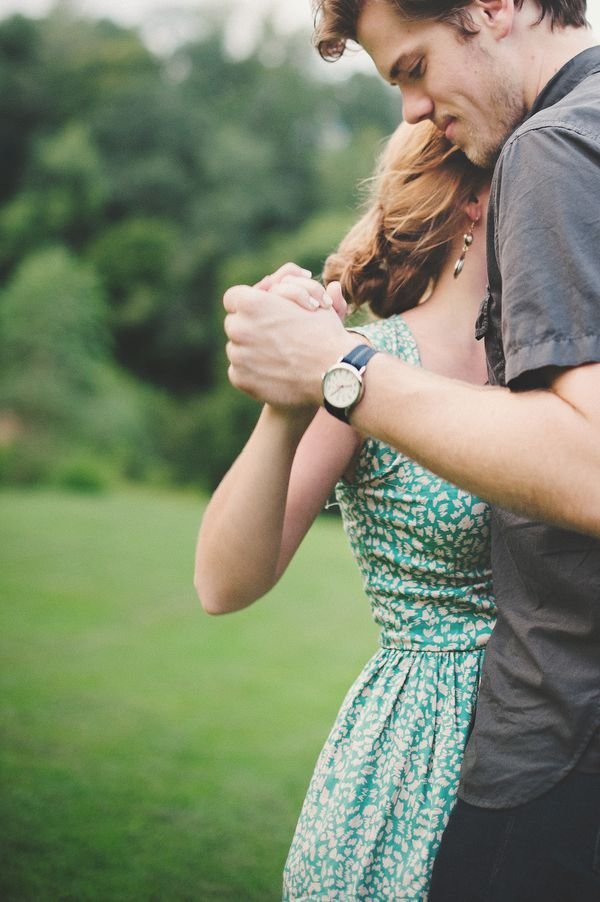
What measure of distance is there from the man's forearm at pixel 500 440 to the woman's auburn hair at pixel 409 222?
77cm

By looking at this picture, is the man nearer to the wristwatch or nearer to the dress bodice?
the wristwatch

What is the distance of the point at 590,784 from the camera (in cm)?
152

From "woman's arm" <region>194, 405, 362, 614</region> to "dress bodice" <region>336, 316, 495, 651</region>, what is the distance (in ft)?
0.25

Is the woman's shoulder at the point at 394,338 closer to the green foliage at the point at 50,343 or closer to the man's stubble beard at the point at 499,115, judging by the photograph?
the man's stubble beard at the point at 499,115

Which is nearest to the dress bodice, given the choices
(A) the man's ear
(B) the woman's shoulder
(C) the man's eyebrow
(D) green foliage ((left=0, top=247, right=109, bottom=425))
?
(B) the woman's shoulder

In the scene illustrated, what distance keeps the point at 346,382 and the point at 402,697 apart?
0.73 meters

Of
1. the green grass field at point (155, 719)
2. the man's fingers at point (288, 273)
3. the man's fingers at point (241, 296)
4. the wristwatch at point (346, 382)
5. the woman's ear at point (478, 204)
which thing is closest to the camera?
the wristwatch at point (346, 382)

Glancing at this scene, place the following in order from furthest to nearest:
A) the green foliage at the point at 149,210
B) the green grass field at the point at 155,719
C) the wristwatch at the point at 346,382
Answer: the green foliage at the point at 149,210, the green grass field at the point at 155,719, the wristwatch at the point at 346,382

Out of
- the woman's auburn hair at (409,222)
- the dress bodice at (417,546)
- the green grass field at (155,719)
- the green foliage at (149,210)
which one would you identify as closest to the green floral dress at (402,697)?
the dress bodice at (417,546)

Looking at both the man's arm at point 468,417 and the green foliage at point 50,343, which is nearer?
the man's arm at point 468,417

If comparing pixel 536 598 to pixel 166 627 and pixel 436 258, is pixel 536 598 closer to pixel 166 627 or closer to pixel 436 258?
pixel 436 258

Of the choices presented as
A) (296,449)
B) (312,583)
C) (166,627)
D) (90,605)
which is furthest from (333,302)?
(312,583)

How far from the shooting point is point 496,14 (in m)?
1.62

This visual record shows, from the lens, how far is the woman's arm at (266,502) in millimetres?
1765
